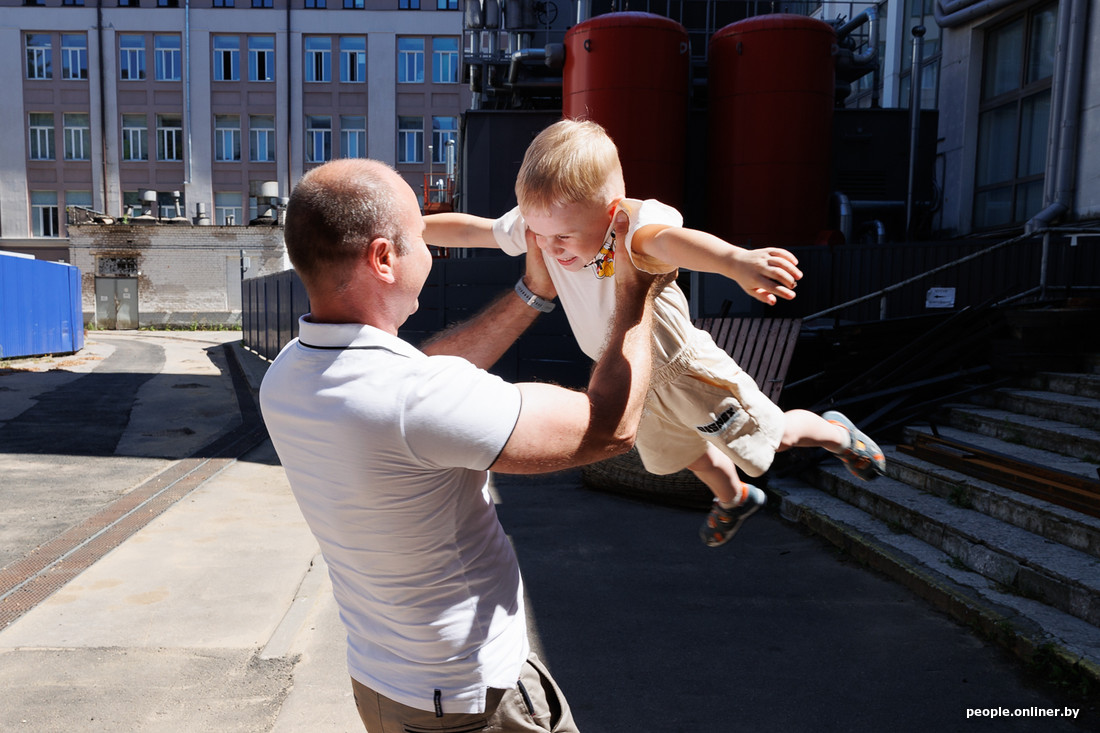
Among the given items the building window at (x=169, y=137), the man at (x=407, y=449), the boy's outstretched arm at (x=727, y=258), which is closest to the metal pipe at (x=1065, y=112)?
the boy's outstretched arm at (x=727, y=258)

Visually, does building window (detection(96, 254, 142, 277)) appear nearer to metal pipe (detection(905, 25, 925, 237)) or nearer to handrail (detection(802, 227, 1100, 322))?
metal pipe (detection(905, 25, 925, 237))

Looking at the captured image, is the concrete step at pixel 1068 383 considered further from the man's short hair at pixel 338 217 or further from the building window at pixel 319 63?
the building window at pixel 319 63

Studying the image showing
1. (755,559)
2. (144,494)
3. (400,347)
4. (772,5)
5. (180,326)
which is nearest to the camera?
(400,347)

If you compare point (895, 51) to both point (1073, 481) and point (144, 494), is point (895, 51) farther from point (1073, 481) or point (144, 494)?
point (144, 494)

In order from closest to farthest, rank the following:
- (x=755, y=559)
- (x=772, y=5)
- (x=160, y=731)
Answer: (x=160, y=731) → (x=755, y=559) → (x=772, y=5)

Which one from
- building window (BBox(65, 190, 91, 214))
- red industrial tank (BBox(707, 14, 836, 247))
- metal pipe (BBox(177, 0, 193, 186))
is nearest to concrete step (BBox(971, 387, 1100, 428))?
red industrial tank (BBox(707, 14, 836, 247))

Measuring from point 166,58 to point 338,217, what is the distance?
156 feet

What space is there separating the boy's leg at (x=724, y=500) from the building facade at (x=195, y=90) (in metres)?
40.1

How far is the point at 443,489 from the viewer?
1.68 metres

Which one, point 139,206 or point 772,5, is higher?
point 772,5

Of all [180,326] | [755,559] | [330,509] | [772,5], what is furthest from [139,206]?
[330,509]

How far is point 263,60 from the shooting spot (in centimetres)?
4222

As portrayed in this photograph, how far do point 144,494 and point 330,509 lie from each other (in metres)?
7.30

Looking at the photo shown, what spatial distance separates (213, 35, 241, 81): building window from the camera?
4222 cm
